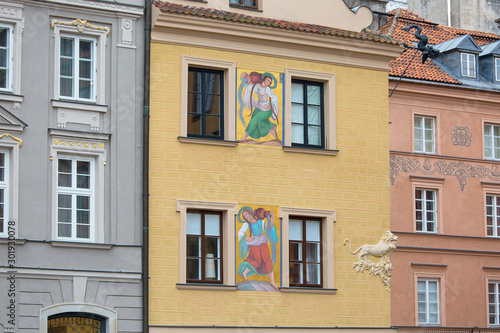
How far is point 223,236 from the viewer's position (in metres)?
29.2

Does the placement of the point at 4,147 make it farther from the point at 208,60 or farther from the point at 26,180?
the point at 208,60

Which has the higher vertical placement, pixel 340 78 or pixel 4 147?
pixel 340 78

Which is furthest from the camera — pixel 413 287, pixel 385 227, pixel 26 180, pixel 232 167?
pixel 413 287

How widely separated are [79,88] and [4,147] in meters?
2.50

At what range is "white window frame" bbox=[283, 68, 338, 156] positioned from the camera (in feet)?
99.8

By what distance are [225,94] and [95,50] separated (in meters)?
3.65

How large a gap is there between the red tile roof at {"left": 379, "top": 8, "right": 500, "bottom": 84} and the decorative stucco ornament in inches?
290

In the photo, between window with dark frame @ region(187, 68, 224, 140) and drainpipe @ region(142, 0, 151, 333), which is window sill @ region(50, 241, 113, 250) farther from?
window with dark frame @ region(187, 68, 224, 140)

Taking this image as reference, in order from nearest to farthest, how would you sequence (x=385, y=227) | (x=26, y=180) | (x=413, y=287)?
(x=26, y=180), (x=385, y=227), (x=413, y=287)

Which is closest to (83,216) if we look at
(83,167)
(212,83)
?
(83,167)

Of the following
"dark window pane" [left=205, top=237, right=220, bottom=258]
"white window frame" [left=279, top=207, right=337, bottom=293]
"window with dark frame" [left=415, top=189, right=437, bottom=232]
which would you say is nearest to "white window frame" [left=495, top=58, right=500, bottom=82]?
"window with dark frame" [left=415, top=189, right=437, bottom=232]

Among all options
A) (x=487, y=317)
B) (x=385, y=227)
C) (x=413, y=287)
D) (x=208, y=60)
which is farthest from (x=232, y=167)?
(x=487, y=317)

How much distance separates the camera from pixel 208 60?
29766 millimetres

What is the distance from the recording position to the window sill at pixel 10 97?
2689 centimetres
